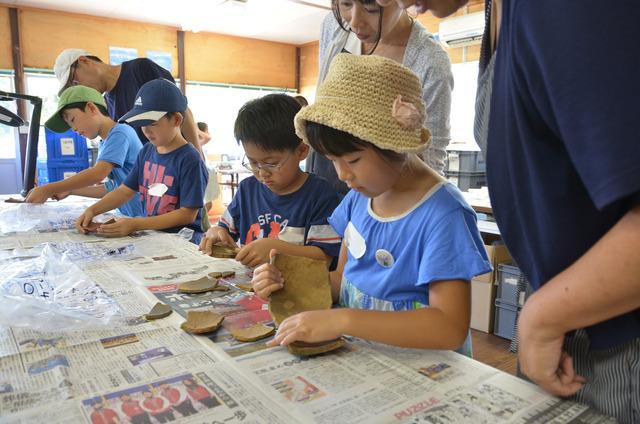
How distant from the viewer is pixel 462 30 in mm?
4609

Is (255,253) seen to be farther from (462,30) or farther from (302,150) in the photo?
(462,30)

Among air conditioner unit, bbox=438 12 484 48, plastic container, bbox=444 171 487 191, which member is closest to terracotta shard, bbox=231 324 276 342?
plastic container, bbox=444 171 487 191

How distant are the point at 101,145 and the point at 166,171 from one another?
2.29 feet

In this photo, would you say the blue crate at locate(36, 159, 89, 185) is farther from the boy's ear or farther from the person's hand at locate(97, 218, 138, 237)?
the boy's ear

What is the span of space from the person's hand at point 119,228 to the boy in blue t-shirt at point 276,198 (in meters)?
0.45

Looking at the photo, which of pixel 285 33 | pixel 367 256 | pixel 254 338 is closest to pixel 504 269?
pixel 367 256

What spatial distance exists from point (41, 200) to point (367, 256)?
206 centimetres

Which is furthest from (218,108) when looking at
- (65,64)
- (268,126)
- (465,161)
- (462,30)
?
(268,126)

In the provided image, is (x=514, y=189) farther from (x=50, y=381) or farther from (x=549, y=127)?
(x=50, y=381)

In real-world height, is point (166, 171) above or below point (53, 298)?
above

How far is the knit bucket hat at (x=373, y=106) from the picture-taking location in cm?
84

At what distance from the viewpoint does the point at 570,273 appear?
462 mm

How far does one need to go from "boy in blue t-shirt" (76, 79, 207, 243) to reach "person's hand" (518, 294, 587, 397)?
1.54 m

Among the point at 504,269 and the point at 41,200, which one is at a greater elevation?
the point at 41,200
